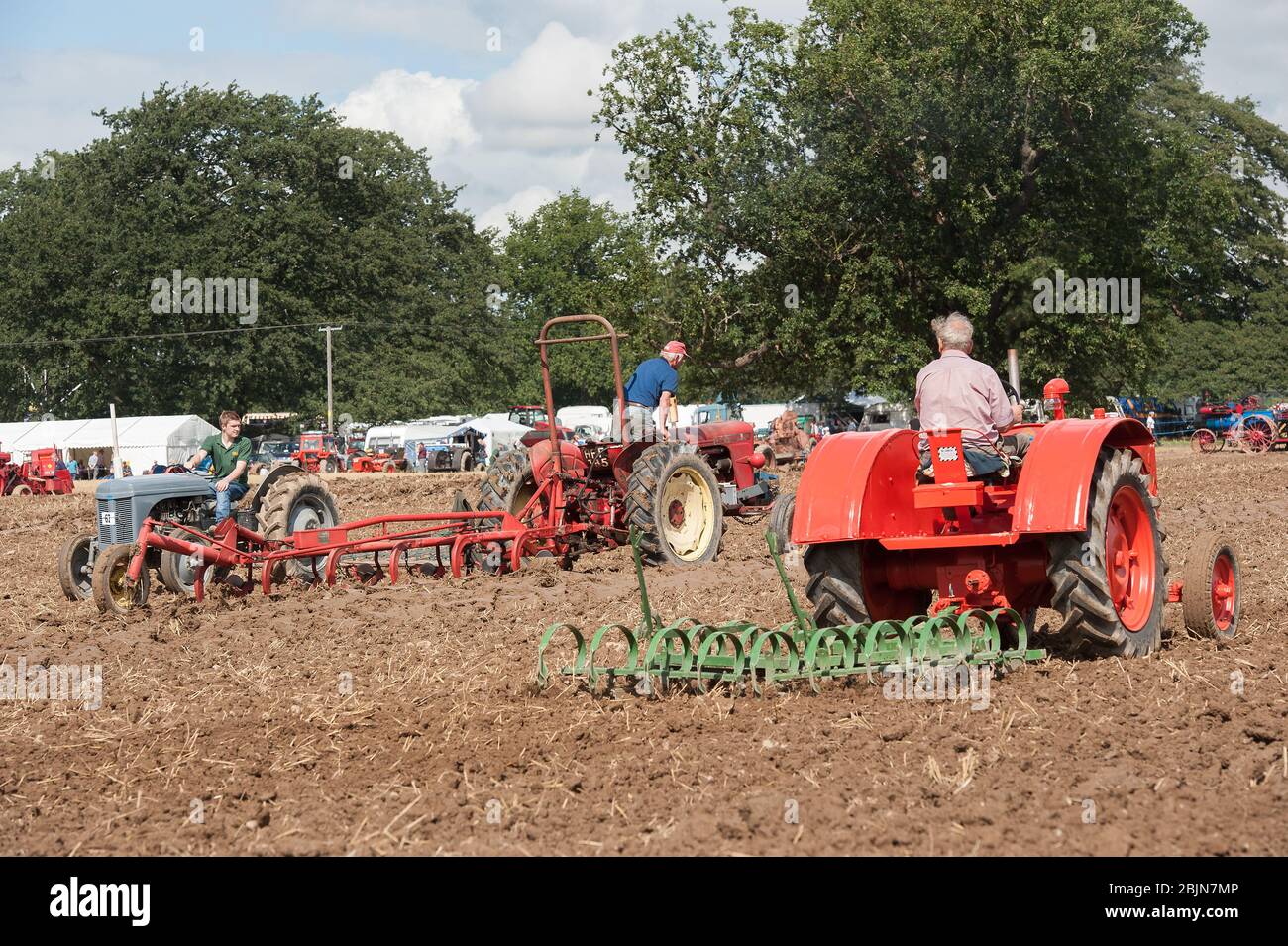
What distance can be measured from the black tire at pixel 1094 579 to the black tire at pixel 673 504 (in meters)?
4.81

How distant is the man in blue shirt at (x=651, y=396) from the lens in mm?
11109

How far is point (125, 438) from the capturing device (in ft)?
136

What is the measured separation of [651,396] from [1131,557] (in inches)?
211

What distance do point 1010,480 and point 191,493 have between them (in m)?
6.75

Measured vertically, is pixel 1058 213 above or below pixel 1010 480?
above

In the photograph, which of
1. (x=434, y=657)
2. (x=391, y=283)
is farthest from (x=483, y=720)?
(x=391, y=283)
